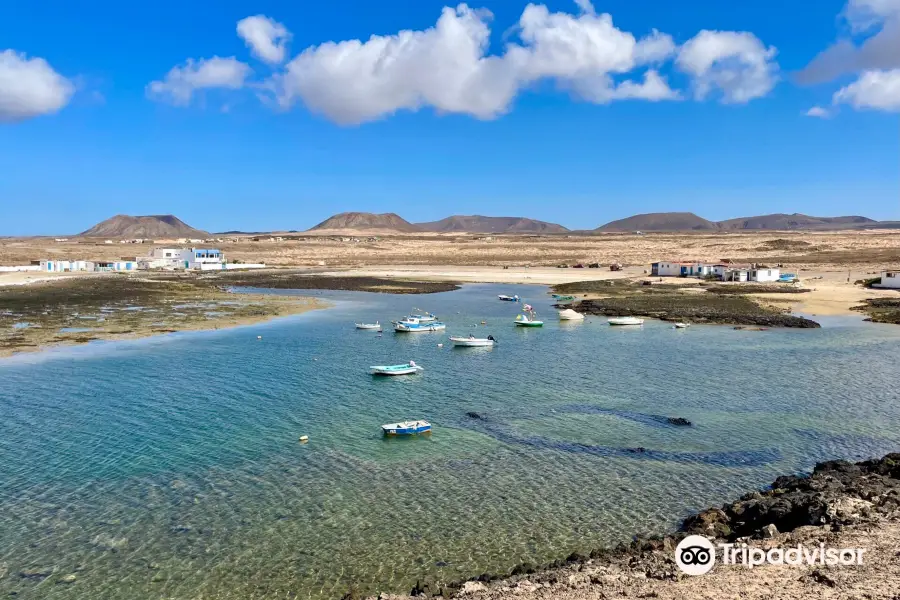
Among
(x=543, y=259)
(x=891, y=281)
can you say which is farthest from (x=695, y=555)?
(x=543, y=259)

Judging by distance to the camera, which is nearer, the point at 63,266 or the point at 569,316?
the point at 569,316

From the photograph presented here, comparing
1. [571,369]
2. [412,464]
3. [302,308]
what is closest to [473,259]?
[302,308]

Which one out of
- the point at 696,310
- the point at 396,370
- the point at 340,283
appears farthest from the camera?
the point at 340,283

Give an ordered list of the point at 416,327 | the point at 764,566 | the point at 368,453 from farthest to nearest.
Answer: the point at 416,327, the point at 368,453, the point at 764,566

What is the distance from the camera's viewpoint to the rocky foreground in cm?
1169

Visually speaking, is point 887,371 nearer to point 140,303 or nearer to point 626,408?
point 626,408

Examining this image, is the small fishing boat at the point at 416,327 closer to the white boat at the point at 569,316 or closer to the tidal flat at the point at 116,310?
the white boat at the point at 569,316

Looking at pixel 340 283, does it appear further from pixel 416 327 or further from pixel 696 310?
pixel 696 310

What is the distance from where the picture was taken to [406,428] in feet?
77.1

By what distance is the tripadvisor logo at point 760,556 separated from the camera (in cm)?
1263

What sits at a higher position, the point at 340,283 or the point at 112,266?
the point at 112,266

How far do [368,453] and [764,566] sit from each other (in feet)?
42.8

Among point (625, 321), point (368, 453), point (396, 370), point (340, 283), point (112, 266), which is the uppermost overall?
point (112, 266)

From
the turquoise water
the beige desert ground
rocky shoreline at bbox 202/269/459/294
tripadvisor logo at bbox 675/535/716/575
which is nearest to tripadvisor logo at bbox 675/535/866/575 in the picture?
tripadvisor logo at bbox 675/535/716/575
